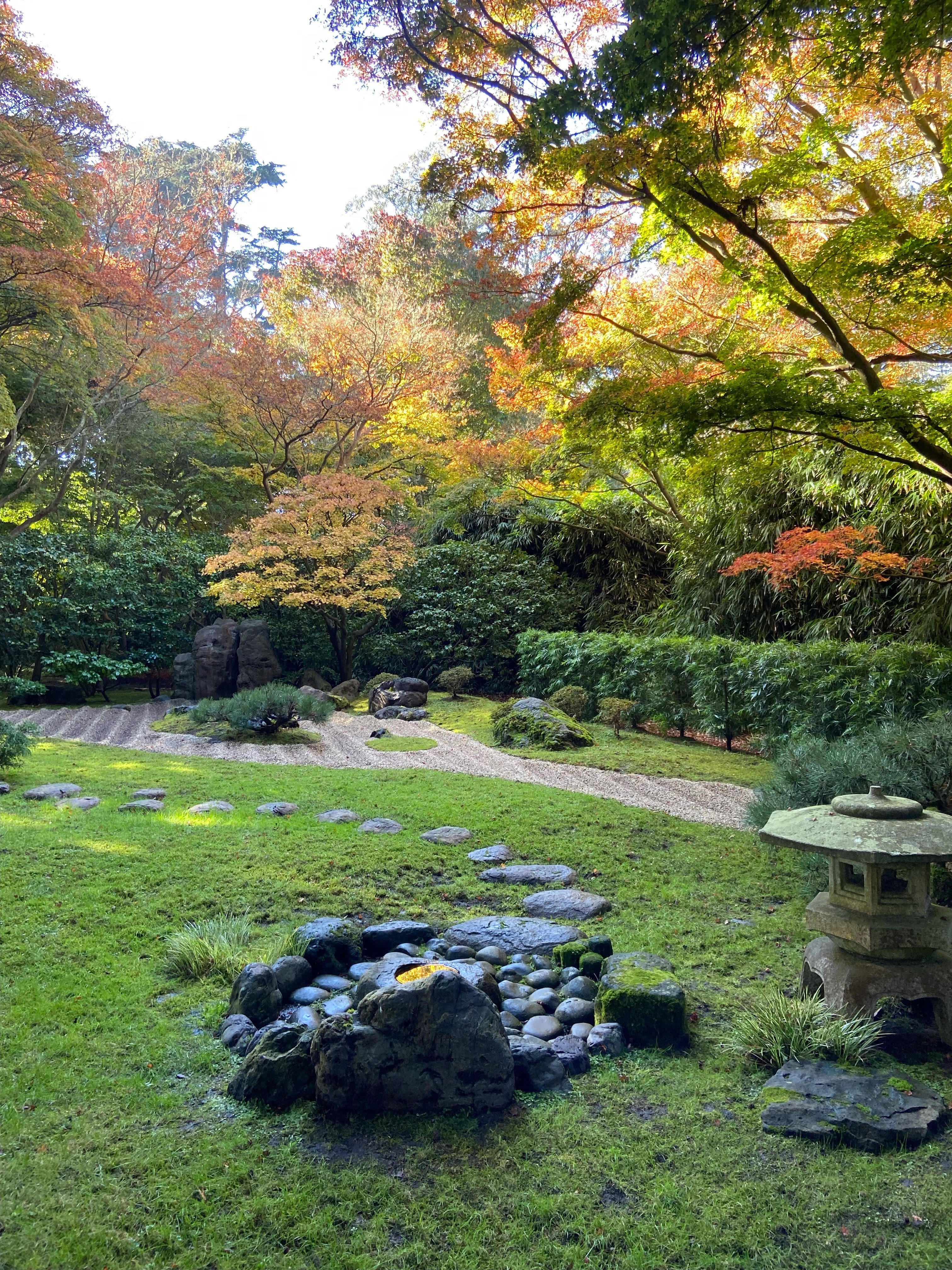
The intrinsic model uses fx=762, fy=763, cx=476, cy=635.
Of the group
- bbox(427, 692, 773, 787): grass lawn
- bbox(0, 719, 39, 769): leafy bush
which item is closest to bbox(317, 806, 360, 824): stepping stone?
bbox(0, 719, 39, 769): leafy bush

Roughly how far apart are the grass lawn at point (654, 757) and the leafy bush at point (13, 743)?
4453mm

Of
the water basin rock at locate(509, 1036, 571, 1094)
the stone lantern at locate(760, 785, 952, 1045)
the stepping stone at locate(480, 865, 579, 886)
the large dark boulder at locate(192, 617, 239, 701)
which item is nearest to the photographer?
the water basin rock at locate(509, 1036, 571, 1094)

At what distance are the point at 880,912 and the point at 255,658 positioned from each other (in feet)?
32.3

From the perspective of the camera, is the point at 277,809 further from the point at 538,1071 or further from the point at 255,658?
the point at 255,658

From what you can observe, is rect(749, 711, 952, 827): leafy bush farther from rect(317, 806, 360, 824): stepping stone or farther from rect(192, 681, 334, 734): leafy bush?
rect(192, 681, 334, 734): leafy bush

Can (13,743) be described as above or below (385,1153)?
above

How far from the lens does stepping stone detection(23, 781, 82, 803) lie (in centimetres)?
550

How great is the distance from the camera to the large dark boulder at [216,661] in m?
11.2

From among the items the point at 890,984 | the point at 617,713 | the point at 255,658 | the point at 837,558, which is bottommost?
the point at 890,984

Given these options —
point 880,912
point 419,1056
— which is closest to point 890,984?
point 880,912

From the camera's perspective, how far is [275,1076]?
7.38 feet

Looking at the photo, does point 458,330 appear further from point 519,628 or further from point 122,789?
point 122,789

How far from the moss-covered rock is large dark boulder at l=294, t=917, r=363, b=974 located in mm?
4958

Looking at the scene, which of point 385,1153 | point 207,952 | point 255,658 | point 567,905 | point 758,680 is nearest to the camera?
point 385,1153
